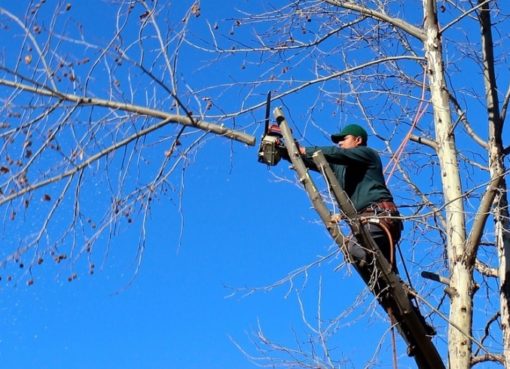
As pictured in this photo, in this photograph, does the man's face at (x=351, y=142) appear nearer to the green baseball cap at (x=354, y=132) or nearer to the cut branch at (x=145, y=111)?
the green baseball cap at (x=354, y=132)

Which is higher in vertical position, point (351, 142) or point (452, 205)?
point (351, 142)

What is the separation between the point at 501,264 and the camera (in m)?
7.88

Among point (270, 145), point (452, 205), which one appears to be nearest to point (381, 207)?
point (452, 205)

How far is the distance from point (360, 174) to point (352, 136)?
1.87ft

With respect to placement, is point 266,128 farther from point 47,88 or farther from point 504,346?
point 504,346

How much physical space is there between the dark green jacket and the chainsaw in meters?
0.22

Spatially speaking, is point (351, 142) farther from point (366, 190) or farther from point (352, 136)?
point (366, 190)

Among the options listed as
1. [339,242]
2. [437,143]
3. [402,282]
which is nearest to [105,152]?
[339,242]

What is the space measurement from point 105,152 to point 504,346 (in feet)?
12.4

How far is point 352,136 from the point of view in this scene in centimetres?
731

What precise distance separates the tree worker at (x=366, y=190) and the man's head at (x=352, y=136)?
363 millimetres

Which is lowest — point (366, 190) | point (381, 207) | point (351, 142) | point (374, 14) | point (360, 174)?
point (381, 207)

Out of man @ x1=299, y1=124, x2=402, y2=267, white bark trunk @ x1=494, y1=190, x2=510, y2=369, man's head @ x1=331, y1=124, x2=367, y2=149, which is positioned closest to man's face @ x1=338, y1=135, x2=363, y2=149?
man's head @ x1=331, y1=124, x2=367, y2=149

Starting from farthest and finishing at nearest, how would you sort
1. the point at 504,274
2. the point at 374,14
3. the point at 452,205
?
1. the point at 374,14
2. the point at 504,274
3. the point at 452,205
